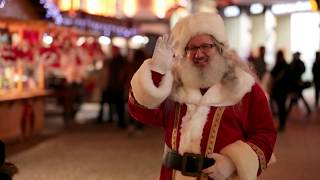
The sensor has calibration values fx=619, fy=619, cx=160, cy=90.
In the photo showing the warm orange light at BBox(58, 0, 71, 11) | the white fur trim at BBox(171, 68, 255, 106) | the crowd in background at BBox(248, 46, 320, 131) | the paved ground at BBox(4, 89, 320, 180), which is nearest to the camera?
the white fur trim at BBox(171, 68, 255, 106)

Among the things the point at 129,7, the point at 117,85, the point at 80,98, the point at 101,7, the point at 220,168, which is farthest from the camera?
the point at 129,7

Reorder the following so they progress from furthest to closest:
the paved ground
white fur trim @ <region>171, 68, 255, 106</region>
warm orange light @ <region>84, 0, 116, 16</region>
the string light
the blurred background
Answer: warm orange light @ <region>84, 0, 116, 16</region>, the string light, the blurred background, the paved ground, white fur trim @ <region>171, 68, 255, 106</region>

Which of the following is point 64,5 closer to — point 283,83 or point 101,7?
point 101,7

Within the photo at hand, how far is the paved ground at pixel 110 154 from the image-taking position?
7.95 m

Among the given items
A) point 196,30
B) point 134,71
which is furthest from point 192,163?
point 134,71

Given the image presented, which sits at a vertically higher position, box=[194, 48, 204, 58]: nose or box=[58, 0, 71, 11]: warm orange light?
box=[58, 0, 71, 11]: warm orange light

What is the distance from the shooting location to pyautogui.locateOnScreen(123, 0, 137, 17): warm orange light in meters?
17.5

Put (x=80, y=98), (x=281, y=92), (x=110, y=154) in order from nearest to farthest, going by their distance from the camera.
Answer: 1. (x=110, y=154)
2. (x=281, y=92)
3. (x=80, y=98)

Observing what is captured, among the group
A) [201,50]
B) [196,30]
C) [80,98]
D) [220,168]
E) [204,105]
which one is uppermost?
[196,30]

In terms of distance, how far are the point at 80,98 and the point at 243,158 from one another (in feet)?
46.1

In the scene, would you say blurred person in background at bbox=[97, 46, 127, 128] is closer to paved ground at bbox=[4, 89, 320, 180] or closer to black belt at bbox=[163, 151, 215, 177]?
paved ground at bbox=[4, 89, 320, 180]

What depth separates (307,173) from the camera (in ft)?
26.2

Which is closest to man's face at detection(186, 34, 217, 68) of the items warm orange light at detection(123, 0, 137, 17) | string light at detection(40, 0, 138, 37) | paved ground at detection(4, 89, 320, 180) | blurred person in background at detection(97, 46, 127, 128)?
paved ground at detection(4, 89, 320, 180)

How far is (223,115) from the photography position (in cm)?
313
